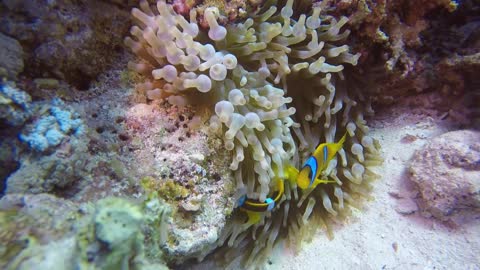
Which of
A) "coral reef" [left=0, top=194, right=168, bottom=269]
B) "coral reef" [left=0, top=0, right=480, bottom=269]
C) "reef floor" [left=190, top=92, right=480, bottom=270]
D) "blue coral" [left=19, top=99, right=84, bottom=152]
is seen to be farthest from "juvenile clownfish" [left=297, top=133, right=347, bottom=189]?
"blue coral" [left=19, top=99, right=84, bottom=152]

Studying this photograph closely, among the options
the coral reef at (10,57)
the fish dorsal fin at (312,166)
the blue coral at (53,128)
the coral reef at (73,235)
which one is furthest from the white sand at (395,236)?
the coral reef at (10,57)

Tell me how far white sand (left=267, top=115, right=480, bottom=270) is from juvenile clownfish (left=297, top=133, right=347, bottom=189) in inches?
23.8

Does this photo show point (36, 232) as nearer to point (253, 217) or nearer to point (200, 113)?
point (200, 113)

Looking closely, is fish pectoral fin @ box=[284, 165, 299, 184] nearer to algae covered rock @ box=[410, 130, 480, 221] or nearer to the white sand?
the white sand

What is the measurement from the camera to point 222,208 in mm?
2361

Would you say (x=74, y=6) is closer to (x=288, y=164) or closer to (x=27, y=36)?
(x=27, y=36)

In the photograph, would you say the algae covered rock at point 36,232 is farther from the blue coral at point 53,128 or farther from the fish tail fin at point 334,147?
the fish tail fin at point 334,147

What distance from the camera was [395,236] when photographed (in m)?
2.96

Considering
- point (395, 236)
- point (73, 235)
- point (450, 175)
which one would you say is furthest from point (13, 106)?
point (450, 175)

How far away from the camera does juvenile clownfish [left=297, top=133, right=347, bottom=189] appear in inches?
103

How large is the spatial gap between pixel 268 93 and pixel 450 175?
1.65 metres

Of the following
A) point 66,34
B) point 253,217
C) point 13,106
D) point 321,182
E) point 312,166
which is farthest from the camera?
point 321,182

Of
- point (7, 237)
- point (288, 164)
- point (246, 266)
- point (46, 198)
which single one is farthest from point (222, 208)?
point (7, 237)

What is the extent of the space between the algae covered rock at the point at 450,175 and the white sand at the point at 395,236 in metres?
0.16
